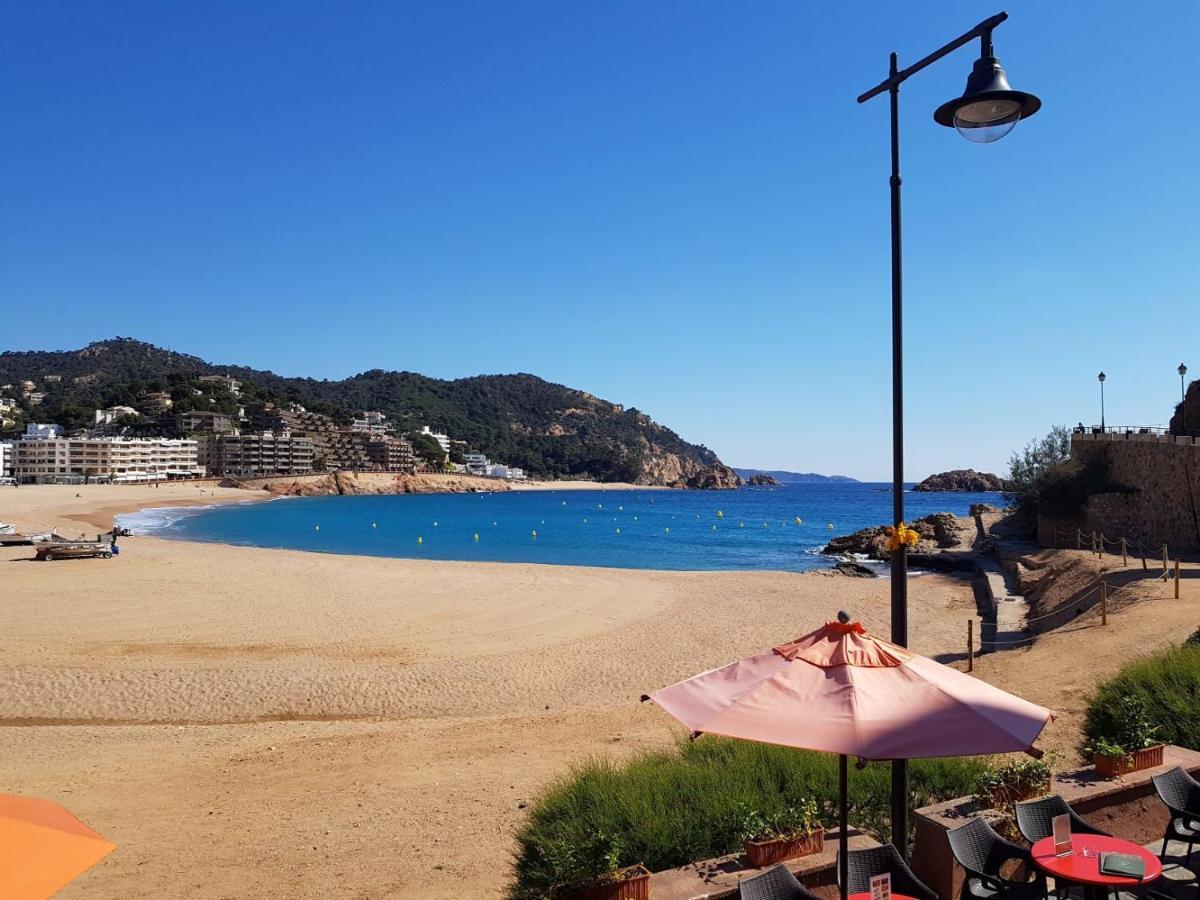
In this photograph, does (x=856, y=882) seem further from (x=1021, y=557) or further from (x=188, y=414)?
(x=188, y=414)

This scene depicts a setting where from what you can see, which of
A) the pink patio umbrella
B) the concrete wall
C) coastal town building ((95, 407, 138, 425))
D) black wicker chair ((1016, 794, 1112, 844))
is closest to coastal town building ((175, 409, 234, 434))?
coastal town building ((95, 407, 138, 425))

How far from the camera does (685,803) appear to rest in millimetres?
5816

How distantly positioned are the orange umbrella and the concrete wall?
112 ft

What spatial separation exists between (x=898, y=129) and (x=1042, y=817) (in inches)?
179

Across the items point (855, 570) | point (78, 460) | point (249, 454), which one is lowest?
point (855, 570)

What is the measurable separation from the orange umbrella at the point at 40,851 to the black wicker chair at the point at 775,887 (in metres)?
3.11

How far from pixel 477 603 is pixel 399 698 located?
1041cm

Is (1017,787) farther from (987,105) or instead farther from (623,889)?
(987,105)

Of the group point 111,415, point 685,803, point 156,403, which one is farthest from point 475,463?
point 685,803

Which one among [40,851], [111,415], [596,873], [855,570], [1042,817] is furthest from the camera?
[111,415]

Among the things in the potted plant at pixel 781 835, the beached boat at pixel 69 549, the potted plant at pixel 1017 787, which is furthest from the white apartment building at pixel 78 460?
the potted plant at pixel 1017 787

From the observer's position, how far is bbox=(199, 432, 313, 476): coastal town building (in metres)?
142

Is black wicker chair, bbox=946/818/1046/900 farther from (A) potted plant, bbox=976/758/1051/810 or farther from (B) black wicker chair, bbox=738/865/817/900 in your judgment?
(B) black wicker chair, bbox=738/865/817/900

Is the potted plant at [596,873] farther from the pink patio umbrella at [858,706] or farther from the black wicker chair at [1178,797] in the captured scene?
the black wicker chair at [1178,797]
